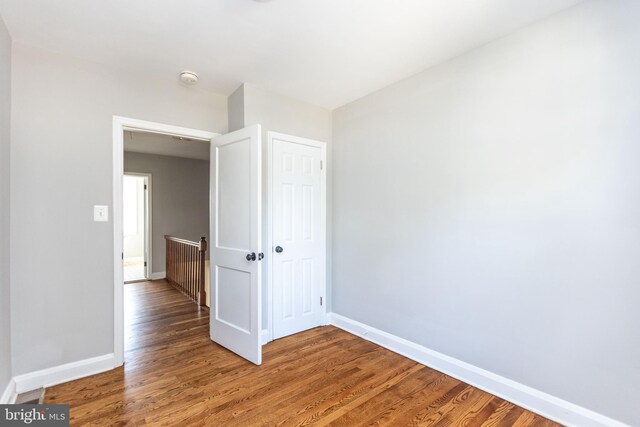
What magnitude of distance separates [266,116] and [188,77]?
0.76m

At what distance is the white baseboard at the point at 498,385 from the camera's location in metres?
1.75

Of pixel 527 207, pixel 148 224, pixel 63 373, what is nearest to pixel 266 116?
pixel 527 207

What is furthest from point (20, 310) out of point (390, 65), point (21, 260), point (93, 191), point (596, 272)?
point (596, 272)

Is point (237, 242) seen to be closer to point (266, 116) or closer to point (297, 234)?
point (297, 234)

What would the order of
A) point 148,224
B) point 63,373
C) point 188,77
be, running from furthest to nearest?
point 148,224 → point 188,77 → point 63,373

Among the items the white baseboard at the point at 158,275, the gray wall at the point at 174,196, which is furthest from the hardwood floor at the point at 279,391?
the gray wall at the point at 174,196

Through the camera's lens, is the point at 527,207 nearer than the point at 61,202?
Yes

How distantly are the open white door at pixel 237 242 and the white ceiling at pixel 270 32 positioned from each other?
2.12ft

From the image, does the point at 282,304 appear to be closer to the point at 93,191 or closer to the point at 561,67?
the point at 93,191

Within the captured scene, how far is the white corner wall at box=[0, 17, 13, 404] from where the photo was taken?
1.89 meters

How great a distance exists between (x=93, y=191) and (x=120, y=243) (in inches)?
18.6

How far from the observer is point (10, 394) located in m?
1.96

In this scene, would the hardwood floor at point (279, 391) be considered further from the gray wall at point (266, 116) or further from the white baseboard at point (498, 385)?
the gray wall at point (266, 116)

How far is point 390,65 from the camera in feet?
8.16
